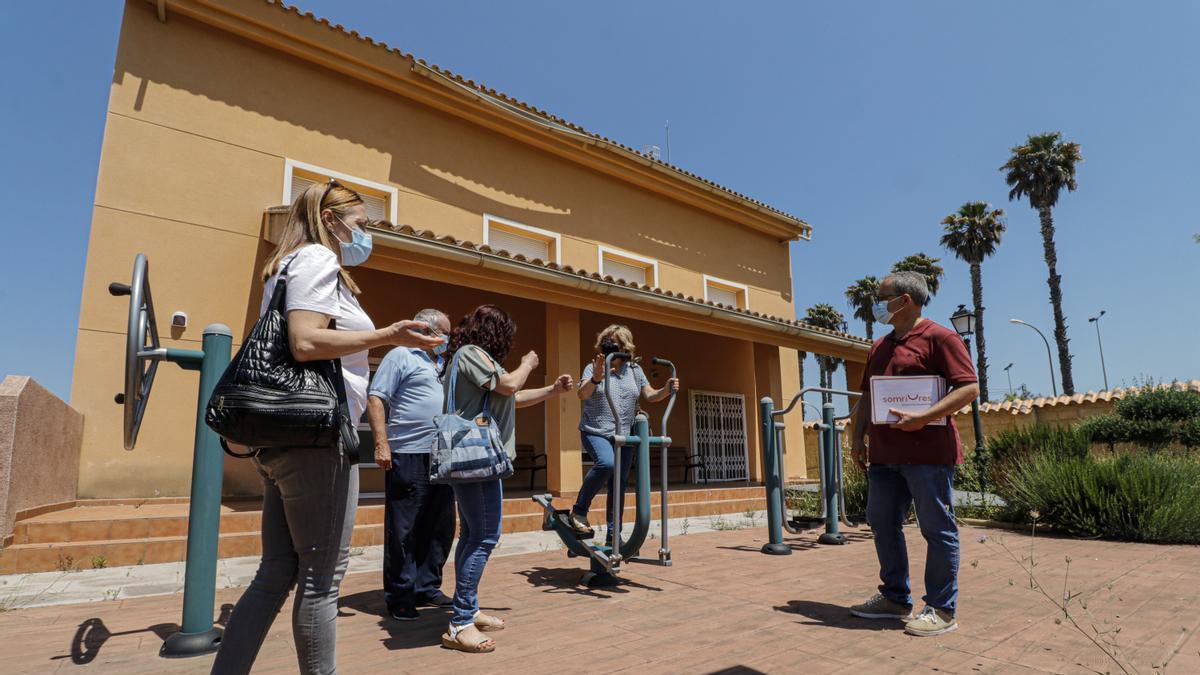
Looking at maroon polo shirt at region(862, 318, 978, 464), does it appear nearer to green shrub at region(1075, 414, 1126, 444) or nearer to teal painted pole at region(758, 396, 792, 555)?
teal painted pole at region(758, 396, 792, 555)

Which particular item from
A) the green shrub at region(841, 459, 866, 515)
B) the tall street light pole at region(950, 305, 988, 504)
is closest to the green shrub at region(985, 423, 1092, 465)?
the tall street light pole at region(950, 305, 988, 504)

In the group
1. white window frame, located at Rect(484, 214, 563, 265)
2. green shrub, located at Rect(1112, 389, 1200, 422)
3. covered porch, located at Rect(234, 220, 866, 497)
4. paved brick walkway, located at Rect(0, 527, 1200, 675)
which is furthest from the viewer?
green shrub, located at Rect(1112, 389, 1200, 422)

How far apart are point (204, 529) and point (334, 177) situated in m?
6.30

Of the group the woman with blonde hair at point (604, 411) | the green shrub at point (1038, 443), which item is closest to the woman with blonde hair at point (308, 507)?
the woman with blonde hair at point (604, 411)

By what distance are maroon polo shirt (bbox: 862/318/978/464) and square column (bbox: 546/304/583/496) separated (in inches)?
192

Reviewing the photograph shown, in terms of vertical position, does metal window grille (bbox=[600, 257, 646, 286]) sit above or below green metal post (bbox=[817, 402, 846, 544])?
above

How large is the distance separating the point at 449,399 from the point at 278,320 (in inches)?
51.1

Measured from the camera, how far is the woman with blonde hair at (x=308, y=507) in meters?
1.71

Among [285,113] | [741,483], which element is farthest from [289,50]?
[741,483]

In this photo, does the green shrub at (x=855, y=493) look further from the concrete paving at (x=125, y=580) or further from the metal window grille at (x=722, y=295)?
the metal window grille at (x=722, y=295)

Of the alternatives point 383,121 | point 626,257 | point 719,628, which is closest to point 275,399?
point 719,628

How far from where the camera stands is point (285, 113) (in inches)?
308

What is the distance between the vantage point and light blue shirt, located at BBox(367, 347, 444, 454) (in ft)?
11.6

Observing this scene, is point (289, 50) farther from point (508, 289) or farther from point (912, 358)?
point (912, 358)
